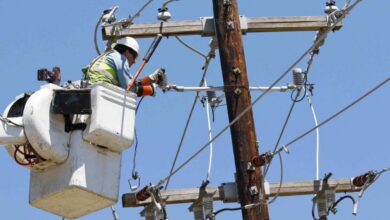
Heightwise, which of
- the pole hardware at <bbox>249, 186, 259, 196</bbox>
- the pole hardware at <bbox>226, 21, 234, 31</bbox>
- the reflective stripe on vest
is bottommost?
the pole hardware at <bbox>249, 186, 259, 196</bbox>

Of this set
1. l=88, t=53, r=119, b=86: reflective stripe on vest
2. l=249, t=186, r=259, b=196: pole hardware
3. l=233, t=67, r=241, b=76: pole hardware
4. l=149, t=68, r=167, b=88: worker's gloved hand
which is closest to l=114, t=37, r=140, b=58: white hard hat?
l=149, t=68, r=167, b=88: worker's gloved hand

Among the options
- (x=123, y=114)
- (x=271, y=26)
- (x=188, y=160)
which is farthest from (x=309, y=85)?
(x=123, y=114)

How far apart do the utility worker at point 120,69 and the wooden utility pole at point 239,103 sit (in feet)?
2.52

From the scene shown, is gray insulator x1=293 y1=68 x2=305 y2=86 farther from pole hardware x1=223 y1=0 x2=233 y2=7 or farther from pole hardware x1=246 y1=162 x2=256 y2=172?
pole hardware x1=246 y1=162 x2=256 y2=172

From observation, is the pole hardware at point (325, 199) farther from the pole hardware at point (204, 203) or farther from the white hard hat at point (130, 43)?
the white hard hat at point (130, 43)

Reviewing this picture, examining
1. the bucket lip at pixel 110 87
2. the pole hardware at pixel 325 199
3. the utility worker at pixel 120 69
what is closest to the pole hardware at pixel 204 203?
the pole hardware at pixel 325 199

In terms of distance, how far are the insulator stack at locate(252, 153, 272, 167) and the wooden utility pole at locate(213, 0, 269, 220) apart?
0.08 metres

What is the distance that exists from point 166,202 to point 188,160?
2.06ft

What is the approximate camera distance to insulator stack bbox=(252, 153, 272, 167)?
1531 centimetres

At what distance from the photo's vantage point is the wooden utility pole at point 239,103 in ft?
50.3

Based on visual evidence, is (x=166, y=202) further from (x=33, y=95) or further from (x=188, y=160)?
(x=33, y=95)

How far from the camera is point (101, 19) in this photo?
1589cm

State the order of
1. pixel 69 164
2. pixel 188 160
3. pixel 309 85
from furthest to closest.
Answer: pixel 309 85
pixel 188 160
pixel 69 164

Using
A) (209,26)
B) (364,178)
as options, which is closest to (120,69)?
(209,26)
